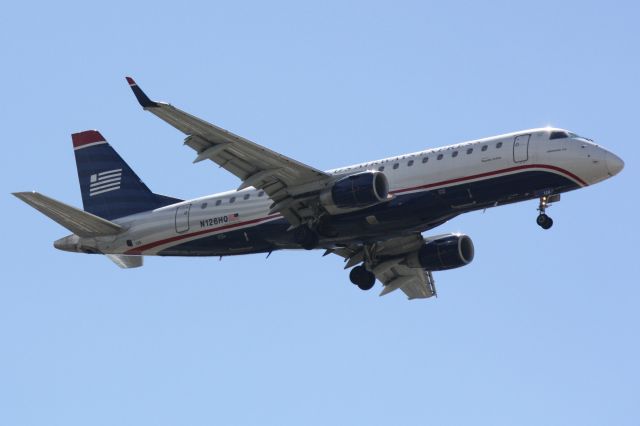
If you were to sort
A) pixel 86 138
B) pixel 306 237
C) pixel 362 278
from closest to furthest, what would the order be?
1. pixel 306 237
2. pixel 362 278
3. pixel 86 138

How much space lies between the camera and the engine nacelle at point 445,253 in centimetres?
5847

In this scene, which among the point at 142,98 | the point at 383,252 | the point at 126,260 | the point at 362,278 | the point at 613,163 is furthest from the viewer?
the point at 362,278

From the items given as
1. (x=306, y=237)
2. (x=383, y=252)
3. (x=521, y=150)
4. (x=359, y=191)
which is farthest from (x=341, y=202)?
(x=383, y=252)

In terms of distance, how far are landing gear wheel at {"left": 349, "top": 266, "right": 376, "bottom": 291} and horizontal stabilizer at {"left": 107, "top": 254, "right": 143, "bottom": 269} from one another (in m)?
9.44

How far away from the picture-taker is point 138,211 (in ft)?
196

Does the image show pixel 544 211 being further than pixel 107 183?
No

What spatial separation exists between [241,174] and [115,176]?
10657 millimetres

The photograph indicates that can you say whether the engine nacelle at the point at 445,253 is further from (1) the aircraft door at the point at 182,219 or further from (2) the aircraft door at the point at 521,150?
(1) the aircraft door at the point at 182,219

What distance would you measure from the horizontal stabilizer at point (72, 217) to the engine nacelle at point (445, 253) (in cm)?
1323

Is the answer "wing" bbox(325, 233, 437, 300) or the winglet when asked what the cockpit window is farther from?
the winglet

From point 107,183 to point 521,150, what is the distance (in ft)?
66.0

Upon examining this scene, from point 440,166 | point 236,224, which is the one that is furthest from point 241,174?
point 440,166

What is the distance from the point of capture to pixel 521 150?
170 ft

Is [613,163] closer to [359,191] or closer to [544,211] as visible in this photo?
[544,211]
